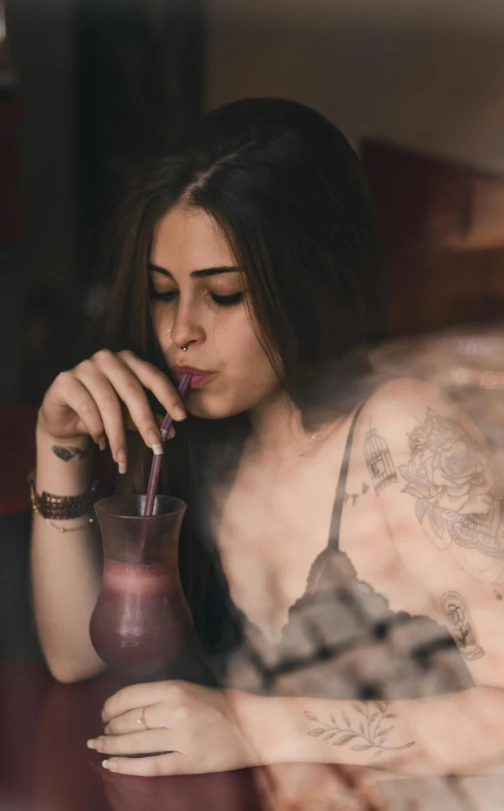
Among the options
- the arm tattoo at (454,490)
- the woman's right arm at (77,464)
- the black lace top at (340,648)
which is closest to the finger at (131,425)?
the woman's right arm at (77,464)

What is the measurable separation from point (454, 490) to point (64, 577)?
41 centimetres

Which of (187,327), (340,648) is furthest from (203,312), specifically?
(340,648)

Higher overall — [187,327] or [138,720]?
[187,327]

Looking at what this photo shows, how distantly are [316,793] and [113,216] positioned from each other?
552mm

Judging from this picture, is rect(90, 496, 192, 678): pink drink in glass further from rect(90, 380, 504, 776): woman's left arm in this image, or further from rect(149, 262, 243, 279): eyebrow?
rect(149, 262, 243, 279): eyebrow

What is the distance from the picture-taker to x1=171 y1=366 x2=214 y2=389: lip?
745mm

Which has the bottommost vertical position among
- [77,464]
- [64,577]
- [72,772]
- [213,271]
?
[72,772]

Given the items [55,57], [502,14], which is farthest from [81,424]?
[502,14]

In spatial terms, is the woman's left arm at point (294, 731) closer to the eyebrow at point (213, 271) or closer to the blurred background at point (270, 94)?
the blurred background at point (270, 94)

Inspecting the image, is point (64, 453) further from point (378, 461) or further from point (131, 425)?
point (378, 461)

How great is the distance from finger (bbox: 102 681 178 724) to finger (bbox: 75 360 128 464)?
21 cm

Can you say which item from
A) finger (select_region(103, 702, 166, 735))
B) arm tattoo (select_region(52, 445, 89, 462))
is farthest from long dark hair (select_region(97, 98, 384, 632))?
finger (select_region(103, 702, 166, 735))

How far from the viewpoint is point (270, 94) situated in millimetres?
720

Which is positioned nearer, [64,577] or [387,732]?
[387,732]
